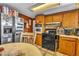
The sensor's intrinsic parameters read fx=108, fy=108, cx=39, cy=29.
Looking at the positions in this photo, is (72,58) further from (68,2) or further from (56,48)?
(68,2)

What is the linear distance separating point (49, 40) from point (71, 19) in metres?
0.38

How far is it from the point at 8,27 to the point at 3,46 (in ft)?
0.80

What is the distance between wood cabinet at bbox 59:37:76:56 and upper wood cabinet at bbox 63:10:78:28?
6.7 inches

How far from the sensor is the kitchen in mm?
1316

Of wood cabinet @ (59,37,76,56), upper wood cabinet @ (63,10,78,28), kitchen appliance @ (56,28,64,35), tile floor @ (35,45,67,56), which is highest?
upper wood cabinet @ (63,10,78,28)

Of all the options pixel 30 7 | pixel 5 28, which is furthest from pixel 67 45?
pixel 5 28

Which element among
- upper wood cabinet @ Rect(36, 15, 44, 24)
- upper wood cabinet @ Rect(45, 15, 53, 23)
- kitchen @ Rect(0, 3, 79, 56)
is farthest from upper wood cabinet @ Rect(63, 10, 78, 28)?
upper wood cabinet @ Rect(36, 15, 44, 24)

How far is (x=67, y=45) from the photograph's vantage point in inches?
52.4

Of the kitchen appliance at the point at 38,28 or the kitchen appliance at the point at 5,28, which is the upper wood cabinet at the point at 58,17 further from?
the kitchen appliance at the point at 5,28

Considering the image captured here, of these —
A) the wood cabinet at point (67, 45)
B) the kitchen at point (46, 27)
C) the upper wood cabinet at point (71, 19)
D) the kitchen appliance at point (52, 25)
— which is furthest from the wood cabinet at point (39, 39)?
the upper wood cabinet at point (71, 19)

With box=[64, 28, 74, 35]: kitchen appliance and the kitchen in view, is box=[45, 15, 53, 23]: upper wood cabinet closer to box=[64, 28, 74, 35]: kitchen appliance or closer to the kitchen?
the kitchen

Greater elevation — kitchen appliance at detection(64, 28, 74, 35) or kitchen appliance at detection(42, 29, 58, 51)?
kitchen appliance at detection(64, 28, 74, 35)

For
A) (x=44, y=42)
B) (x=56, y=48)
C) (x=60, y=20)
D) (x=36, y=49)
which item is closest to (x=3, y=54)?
(x=36, y=49)

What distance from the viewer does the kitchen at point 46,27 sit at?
51.8 inches
